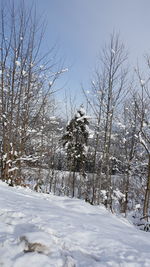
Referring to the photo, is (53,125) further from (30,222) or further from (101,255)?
(101,255)

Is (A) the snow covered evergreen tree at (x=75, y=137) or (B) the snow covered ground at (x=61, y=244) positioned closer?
(B) the snow covered ground at (x=61, y=244)

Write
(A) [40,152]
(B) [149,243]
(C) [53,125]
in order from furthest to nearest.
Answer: (C) [53,125] < (A) [40,152] < (B) [149,243]

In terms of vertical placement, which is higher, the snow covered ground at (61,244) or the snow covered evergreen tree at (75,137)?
the snow covered evergreen tree at (75,137)

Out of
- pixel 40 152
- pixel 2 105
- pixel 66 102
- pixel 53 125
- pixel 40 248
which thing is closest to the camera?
pixel 40 248

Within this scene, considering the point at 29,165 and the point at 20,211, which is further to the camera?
the point at 29,165

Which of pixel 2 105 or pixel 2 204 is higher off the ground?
pixel 2 105

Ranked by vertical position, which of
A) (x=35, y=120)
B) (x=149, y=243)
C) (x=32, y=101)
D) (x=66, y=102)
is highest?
(x=66, y=102)

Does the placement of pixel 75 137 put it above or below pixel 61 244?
above

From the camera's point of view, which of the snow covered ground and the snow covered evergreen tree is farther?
the snow covered evergreen tree

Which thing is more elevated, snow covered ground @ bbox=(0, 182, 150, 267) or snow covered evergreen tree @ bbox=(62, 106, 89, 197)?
snow covered evergreen tree @ bbox=(62, 106, 89, 197)

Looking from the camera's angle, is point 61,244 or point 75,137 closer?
point 61,244

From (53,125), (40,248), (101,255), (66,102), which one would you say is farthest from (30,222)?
(66,102)

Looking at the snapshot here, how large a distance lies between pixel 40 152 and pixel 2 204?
187 inches

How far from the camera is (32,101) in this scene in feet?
22.2
